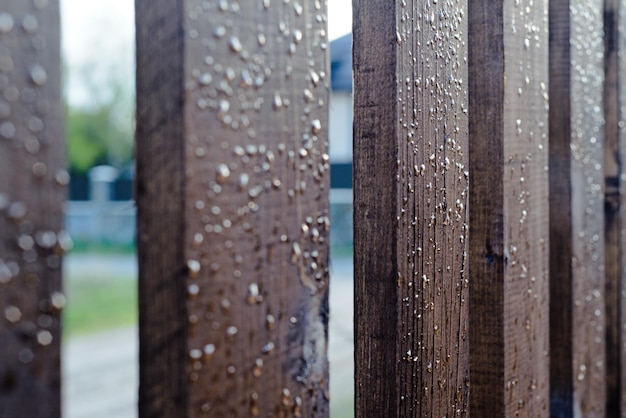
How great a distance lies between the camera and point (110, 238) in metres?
18.3

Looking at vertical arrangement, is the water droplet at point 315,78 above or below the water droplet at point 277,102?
above

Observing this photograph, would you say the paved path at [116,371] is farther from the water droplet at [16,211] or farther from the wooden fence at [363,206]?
the water droplet at [16,211]

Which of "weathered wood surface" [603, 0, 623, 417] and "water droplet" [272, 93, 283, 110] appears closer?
"water droplet" [272, 93, 283, 110]

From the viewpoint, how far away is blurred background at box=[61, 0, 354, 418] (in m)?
5.14

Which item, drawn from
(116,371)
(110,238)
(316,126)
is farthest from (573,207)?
(110,238)

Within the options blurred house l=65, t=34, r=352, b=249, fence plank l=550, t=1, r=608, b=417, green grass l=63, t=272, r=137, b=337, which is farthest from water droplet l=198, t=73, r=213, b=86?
blurred house l=65, t=34, r=352, b=249

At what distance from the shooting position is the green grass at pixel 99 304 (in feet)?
27.4

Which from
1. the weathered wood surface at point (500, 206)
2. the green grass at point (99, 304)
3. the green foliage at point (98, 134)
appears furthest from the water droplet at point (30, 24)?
the green foliage at point (98, 134)

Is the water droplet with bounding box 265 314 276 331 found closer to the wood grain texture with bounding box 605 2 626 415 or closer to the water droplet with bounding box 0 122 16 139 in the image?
the water droplet with bounding box 0 122 16 139

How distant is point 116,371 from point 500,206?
5.86 meters

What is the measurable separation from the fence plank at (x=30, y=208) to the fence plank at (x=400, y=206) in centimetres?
40

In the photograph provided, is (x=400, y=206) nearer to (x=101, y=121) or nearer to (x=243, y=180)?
(x=243, y=180)

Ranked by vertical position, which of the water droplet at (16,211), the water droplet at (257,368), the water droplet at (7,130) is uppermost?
the water droplet at (7,130)

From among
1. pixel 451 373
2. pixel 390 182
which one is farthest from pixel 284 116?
pixel 451 373
